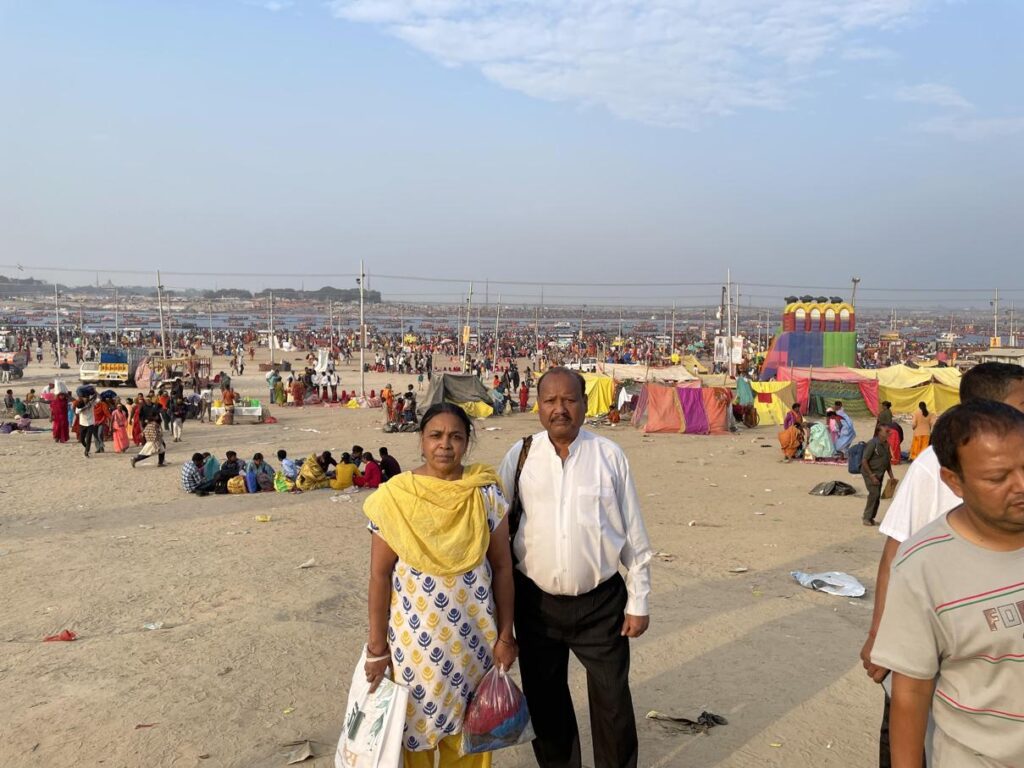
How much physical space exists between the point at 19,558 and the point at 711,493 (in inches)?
331

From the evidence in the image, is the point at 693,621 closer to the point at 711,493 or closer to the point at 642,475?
the point at 711,493

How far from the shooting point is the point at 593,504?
2.95m

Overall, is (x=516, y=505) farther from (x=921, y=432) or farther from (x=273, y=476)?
(x=921, y=432)

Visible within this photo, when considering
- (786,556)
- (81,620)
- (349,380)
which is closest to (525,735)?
(81,620)

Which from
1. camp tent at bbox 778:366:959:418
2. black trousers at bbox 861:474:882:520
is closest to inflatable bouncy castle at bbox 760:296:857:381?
camp tent at bbox 778:366:959:418

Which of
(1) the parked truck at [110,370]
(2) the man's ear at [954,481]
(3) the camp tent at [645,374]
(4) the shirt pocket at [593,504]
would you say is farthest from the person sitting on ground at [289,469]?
(1) the parked truck at [110,370]

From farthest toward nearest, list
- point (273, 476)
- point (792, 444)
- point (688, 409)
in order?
1. point (688, 409)
2. point (792, 444)
3. point (273, 476)

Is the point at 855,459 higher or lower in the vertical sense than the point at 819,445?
higher

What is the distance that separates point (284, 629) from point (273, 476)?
640 cm

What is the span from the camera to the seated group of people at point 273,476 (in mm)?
11062

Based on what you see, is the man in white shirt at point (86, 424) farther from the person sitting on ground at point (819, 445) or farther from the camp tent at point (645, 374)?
the camp tent at point (645, 374)

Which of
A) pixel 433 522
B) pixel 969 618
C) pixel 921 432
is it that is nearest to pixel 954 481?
pixel 969 618

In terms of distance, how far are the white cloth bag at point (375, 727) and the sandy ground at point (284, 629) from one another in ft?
3.16

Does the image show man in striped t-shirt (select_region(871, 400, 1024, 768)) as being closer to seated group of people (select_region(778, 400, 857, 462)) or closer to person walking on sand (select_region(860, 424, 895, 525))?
person walking on sand (select_region(860, 424, 895, 525))
